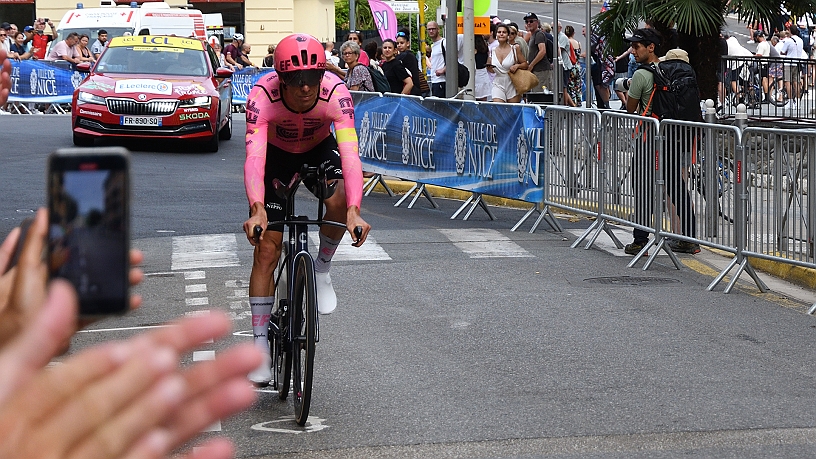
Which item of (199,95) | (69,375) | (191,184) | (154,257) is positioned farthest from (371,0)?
(69,375)

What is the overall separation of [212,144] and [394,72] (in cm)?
438

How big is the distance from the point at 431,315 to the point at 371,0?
22047mm

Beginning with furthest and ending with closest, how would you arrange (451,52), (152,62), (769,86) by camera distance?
(152,62) < (769,86) < (451,52)

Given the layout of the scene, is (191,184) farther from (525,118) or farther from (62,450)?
(62,450)

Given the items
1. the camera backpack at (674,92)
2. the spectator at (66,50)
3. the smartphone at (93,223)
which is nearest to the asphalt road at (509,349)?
the camera backpack at (674,92)

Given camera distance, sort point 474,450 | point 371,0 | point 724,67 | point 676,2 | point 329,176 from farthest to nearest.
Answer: point 371,0
point 724,67
point 676,2
point 329,176
point 474,450

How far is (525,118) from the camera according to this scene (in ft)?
42.1

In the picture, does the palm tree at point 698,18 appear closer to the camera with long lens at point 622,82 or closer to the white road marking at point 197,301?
the camera with long lens at point 622,82

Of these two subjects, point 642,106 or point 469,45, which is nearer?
point 642,106

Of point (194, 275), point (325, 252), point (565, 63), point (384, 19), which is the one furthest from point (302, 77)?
point (384, 19)

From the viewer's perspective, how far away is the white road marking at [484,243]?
36.8ft

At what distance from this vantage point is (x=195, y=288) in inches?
379

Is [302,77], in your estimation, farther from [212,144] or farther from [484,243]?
[212,144]

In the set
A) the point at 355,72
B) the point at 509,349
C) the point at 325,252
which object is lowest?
the point at 509,349
